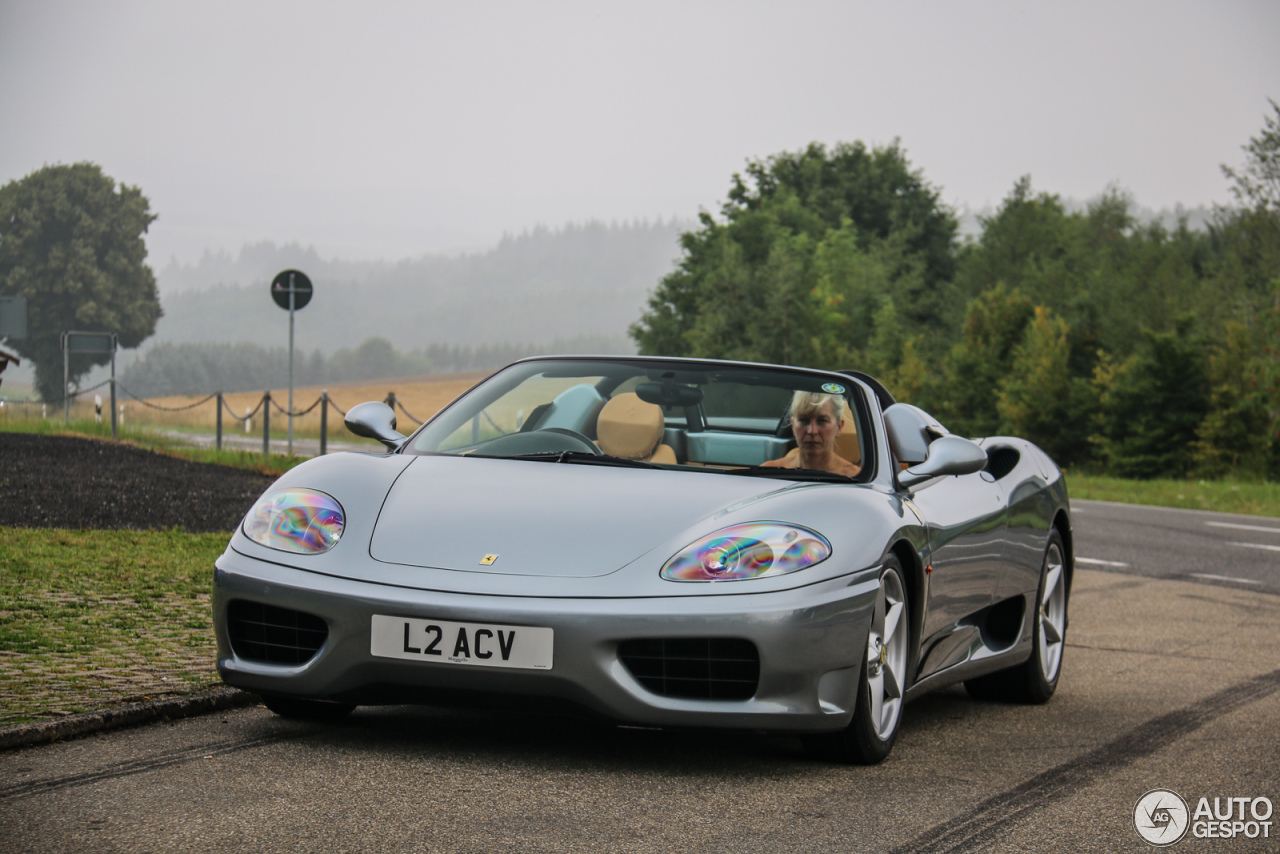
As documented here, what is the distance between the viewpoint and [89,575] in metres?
8.37

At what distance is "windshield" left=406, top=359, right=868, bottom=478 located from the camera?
5480 mm

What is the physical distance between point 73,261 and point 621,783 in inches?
3077

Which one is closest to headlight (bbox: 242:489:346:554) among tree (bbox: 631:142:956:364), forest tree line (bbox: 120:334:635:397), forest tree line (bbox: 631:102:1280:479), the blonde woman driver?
the blonde woman driver

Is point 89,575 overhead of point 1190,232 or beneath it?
beneath

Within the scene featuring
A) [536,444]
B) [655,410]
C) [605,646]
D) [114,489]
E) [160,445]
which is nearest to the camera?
[605,646]

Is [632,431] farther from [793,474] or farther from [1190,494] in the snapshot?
[1190,494]

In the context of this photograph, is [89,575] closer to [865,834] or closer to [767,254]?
[865,834]

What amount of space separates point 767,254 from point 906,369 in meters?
19.2

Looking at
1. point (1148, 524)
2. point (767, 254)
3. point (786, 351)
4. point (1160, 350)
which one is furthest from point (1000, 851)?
point (767, 254)

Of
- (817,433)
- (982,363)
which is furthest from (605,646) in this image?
(982,363)

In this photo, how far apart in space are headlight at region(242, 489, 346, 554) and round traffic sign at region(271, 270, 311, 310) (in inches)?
723

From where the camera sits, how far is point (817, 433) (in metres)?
5.61

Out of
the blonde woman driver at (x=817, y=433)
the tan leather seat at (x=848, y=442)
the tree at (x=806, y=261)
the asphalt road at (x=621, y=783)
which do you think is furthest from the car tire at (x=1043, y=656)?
the tree at (x=806, y=261)

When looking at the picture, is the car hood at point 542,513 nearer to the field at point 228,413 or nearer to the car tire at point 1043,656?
the car tire at point 1043,656
